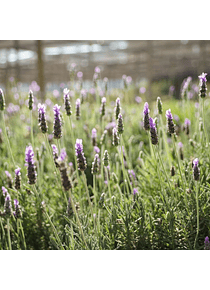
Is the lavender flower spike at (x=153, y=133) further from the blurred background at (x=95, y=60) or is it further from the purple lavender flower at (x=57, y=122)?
the blurred background at (x=95, y=60)

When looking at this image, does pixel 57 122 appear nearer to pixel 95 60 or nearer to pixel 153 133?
pixel 153 133

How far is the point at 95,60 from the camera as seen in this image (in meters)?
7.87

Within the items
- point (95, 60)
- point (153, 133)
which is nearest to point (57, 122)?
point (153, 133)

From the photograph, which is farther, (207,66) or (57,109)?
(207,66)

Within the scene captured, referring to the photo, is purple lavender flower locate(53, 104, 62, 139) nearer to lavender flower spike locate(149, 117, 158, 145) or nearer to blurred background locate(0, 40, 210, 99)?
lavender flower spike locate(149, 117, 158, 145)

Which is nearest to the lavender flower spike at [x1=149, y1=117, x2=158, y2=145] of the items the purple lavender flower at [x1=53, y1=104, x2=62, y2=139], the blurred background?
the purple lavender flower at [x1=53, y1=104, x2=62, y2=139]

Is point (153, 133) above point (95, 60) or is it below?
below

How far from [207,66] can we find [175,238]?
5.29 meters

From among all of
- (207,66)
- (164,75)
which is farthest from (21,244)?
(164,75)

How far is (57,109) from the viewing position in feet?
4.12

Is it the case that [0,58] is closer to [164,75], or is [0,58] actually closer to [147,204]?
[147,204]

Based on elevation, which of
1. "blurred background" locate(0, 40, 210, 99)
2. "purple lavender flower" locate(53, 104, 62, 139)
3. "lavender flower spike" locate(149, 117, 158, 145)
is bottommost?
"lavender flower spike" locate(149, 117, 158, 145)

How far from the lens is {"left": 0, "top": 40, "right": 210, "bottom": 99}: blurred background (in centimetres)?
443

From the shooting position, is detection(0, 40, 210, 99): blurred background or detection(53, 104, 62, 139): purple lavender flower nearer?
detection(53, 104, 62, 139): purple lavender flower
